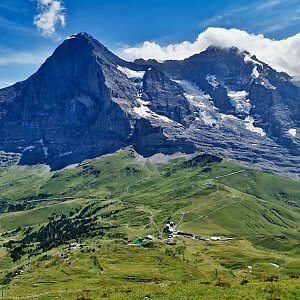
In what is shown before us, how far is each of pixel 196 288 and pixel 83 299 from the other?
50.6ft

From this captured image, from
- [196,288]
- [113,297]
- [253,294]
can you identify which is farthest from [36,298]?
[253,294]

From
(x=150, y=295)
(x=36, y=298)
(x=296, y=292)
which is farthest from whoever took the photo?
(x=36, y=298)

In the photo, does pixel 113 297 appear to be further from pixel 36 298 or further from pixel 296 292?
pixel 36 298

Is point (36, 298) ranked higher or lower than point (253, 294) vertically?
lower

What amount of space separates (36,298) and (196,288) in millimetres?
52792

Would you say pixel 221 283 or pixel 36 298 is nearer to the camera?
pixel 221 283

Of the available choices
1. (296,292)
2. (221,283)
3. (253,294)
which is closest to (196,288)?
(221,283)

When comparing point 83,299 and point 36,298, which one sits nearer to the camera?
point 83,299

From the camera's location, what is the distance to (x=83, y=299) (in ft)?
196

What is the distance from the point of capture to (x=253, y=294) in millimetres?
51969

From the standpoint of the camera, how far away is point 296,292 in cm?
5156

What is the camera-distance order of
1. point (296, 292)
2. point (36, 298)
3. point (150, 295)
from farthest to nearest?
point (36, 298)
point (150, 295)
point (296, 292)

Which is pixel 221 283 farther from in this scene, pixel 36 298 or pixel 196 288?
pixel 36 298

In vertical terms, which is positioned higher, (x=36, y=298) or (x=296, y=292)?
(x=296, y=292)
